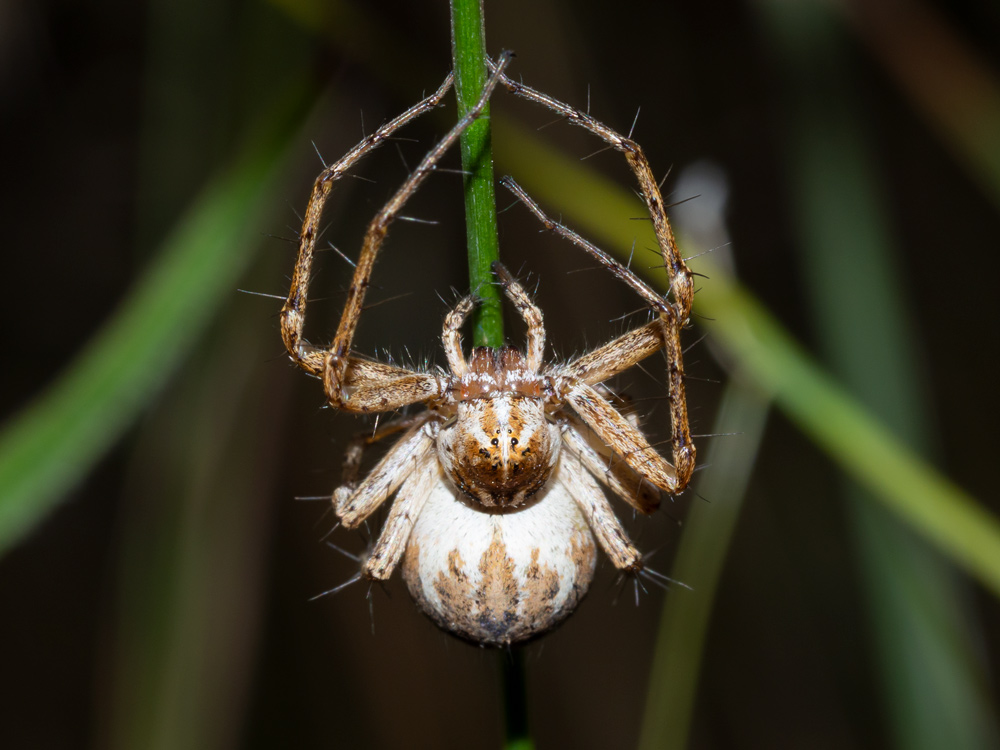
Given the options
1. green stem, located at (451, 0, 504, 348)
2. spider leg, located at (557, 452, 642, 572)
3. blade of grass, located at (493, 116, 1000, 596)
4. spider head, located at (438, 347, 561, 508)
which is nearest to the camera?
green stem, located at (451, 0, 504, 348)

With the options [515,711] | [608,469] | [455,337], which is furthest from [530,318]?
[515,711]

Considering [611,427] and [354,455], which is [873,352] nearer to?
[611,427]

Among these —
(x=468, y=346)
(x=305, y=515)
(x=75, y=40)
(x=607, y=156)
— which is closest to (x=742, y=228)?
(x=607, y=156)

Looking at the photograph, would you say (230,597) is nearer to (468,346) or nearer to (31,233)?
(468,346)

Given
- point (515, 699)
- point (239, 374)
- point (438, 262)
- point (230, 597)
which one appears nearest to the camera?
point (515, 699)

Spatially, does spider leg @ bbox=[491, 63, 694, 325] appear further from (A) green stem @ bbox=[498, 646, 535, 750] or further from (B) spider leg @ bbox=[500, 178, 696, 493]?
(A) green stem @ bbox=[498, 646, 535, 750]

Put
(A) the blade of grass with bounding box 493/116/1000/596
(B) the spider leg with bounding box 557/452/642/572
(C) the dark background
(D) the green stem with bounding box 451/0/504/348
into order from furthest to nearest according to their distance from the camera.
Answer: (C) the dark background → (A) the blade of grass with bounding box 493/116/1000/596 → (B) the spider leg with bounding box 557/452/642/572 → (D) the green stem with bounding box 451/0/504/348

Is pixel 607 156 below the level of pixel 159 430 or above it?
above

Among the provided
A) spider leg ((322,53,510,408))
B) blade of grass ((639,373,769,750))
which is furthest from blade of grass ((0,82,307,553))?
blade of grass ((639,373,769,750))
